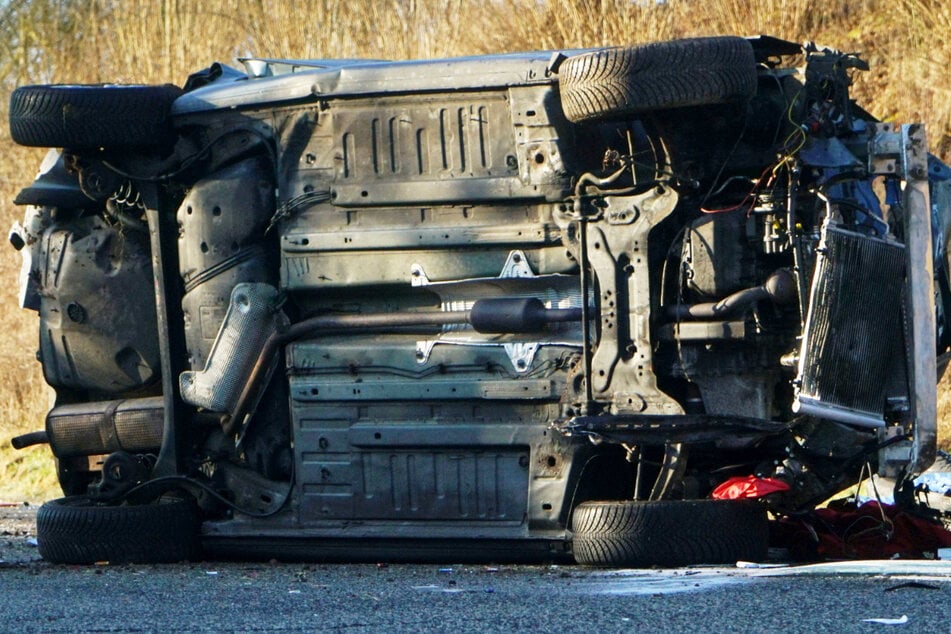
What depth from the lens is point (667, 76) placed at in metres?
5.63

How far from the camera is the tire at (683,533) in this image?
5.69 m

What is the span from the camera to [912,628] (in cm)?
399

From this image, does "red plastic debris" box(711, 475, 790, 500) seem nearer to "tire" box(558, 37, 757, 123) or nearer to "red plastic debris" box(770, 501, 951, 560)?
"red plastic debris" box(770, 501, 951, 560)

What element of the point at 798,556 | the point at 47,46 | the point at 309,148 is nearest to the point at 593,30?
the point at 309,148

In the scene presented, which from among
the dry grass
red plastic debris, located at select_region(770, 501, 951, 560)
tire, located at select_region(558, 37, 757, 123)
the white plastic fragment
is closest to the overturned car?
tire, located at select_region(558, 37, 757, 123)

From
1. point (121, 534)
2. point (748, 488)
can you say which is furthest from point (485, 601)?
point (121, 534)

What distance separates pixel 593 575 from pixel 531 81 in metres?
2.11

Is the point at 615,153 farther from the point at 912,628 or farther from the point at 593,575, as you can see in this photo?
the point at 912,628

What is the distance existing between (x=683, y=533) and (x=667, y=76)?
1.82 meters

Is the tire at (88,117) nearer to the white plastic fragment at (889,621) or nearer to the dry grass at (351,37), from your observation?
the white plastic fragment at (889,621)

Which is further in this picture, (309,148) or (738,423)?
(309,148)

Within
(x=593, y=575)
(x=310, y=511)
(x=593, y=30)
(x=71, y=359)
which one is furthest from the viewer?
(x=593, y=30)

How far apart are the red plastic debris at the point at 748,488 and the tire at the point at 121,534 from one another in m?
2.57

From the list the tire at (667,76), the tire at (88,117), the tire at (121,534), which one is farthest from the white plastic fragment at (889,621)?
the tire at (88,117)
